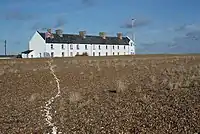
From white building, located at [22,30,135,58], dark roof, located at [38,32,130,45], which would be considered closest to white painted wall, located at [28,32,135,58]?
white building, located at [22,30,135,58]

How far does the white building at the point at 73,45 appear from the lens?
91188 millimetres

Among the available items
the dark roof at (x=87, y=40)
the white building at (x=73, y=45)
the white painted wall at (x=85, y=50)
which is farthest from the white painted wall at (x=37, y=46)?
the white painted wall at (x=85, y=50)

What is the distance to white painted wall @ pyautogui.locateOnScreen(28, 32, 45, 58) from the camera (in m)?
90.9

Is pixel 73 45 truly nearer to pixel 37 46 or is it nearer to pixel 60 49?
pixel 60 49

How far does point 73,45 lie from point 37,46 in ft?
33.9

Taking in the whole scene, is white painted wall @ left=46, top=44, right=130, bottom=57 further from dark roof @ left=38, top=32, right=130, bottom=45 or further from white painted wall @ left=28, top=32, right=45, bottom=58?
white painted wall @ left=28, top=32, right=45, bottom=58

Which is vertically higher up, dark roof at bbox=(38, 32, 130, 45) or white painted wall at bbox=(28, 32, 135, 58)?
dark roof at bbox=(38, 32, 130, 45)

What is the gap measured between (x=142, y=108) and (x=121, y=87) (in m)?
5.59

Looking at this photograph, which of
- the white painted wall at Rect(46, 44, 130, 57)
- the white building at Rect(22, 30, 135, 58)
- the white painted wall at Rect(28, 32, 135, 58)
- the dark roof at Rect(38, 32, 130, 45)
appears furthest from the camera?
the dark roof at Rect(38, 32, 130, 45)

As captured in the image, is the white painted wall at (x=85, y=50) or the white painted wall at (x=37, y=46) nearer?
the white painted wall at (x=37, y=46)

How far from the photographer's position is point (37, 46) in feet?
303

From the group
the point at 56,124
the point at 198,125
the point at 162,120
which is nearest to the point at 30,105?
the point at 56,124

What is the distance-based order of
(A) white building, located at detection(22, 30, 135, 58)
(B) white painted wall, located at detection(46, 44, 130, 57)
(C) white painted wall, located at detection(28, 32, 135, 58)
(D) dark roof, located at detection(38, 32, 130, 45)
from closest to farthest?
(C) white painted wall, located at detection(28, 32, 135, 58), (A) white building, located at detection(22, 30, 135, 58), (B) white painted wall, located at detection(46, 44, 130, 57), (D) dark roof, located at detection(38, 32, 130, 45)

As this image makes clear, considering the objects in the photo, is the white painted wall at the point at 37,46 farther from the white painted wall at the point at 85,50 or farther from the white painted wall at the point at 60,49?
the white painted wall at the point at 85,50
